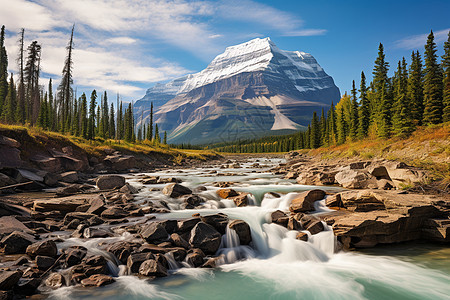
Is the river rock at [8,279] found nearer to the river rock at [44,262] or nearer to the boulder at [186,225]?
the river rock at [44,262]

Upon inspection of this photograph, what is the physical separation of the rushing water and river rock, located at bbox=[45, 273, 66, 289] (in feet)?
0.82

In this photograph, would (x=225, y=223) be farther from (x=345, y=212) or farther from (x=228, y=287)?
(x=345, y=212)

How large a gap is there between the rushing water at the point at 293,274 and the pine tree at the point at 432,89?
35776 millimetres

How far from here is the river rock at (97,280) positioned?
753cm

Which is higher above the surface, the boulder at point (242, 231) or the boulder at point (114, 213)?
the boulder at point (114, 213)

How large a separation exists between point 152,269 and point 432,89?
4944 centimetres

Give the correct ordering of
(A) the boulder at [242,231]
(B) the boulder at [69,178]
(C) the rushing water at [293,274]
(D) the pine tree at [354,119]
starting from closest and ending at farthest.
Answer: (C) the rushing water at [293,274]
(A) the boulder at [242,231]
(B) the boulder at [69,178]
(D) the pine tree at [354,119]

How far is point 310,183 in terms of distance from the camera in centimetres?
2431

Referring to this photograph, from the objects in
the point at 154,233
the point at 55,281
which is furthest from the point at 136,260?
the point at 55,281

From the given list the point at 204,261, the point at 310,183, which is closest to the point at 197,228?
the point at 204,261

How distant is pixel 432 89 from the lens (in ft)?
128

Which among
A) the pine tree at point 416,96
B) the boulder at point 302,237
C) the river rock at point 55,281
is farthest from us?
the pine tree at point 416,96

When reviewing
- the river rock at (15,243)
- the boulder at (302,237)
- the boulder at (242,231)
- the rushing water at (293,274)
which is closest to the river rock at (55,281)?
the rushing water at (293,274)

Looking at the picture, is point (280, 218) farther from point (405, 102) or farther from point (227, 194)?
point (405, 102)
